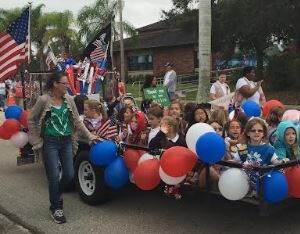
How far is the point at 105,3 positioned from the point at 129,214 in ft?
96.8

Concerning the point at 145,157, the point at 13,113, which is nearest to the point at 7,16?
the point at 13,113

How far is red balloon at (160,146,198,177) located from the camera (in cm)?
470

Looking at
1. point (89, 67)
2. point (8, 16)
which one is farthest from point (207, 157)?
point (8, 16)

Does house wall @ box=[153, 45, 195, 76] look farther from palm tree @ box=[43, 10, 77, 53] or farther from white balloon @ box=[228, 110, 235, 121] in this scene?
white balloon @ box=[228, 110, 235, 121]

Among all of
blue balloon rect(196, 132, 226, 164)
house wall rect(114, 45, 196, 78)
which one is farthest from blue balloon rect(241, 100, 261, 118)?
house wall rect(114, 45, 196, 78)

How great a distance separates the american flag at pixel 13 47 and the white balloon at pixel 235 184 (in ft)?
15.1

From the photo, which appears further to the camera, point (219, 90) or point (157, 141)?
point (219, 90)

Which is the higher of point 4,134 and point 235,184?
point 4,134

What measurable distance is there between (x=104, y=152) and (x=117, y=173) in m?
0.28

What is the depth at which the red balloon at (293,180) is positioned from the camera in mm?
4512

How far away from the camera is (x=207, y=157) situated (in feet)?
14.8

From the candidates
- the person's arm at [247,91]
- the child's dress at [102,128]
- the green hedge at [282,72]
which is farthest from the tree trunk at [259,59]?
the child's dress at [102,128]

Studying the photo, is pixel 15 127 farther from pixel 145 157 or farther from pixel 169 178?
pixel 169 178

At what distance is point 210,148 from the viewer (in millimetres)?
4469
